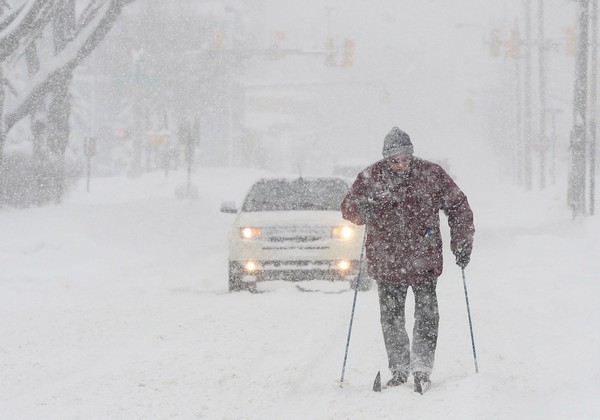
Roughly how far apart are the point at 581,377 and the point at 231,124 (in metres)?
59.7

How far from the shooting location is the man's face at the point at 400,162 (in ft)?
19.7

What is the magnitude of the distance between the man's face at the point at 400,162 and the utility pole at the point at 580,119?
16.4 metres

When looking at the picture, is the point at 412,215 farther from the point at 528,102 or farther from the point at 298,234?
the point at 528,102

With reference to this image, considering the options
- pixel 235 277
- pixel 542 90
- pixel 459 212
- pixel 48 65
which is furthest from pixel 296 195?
pixel 542 90

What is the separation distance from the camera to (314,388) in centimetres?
633

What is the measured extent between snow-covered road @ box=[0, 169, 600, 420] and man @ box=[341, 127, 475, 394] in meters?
0.32

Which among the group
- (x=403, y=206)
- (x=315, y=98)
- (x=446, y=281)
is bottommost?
(x=446, y=281)

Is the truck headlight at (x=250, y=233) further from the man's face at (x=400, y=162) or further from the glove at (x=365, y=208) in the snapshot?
the man's face at (x=400, y=162)

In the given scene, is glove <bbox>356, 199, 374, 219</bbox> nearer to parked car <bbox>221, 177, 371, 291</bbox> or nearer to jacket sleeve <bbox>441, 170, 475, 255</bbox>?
jacket sleeve <bbox>441, 170, 475, 255</bbox>

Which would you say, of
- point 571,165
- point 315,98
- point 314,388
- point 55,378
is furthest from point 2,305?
point 315,98

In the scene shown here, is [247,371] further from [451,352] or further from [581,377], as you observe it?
[581,377]

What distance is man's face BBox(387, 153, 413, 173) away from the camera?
6.01 metres

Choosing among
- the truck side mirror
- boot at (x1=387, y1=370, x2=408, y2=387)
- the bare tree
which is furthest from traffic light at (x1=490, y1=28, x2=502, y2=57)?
boot at (x1=387, y1=370, x2=408, y2=387)

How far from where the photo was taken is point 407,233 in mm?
6164
